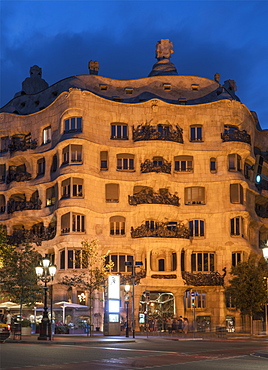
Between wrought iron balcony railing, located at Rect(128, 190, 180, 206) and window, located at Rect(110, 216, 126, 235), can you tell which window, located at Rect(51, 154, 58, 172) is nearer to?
window, located at Rect(110, 216, 126, 235)

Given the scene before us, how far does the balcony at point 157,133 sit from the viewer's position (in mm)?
62250

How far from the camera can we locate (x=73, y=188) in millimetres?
59438

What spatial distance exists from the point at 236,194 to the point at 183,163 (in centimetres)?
651

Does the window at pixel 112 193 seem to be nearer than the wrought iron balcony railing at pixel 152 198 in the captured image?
No

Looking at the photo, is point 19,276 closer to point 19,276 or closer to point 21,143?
point 19,276

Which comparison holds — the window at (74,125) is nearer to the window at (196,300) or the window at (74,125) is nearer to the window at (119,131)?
the window at (119,131)

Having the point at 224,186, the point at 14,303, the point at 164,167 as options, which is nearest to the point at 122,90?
the point at 164,167

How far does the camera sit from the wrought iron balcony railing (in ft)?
199

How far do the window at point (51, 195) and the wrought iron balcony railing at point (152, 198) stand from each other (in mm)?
8035

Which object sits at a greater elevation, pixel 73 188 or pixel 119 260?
pixel 73 188

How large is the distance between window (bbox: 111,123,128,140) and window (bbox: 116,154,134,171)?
190cm

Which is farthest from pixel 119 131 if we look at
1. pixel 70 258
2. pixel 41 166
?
pixel 70 258

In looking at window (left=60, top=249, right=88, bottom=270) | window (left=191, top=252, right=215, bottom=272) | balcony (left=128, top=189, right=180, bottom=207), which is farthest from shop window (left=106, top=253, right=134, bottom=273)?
window (left=191, top=252, right=215, bottom=272)

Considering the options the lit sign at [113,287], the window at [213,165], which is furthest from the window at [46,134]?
the lit sign at [113,287]
